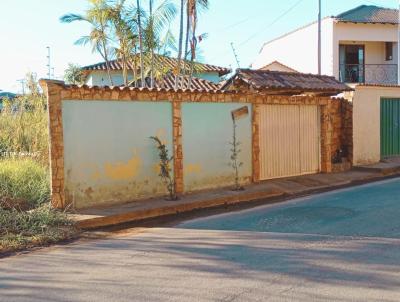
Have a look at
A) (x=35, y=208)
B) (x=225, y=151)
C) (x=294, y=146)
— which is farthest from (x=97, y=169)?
(x=294, y=146)

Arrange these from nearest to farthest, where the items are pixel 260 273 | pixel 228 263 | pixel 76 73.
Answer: pixel 260 273 < pixel 228 263 < pixel 76 73

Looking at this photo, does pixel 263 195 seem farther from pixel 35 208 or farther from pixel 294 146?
pixel 35 208

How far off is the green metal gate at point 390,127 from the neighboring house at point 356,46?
9.16 meters

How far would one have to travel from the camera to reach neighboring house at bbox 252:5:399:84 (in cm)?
2583

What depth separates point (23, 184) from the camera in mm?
9461

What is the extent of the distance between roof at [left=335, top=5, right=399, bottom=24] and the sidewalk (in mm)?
14179

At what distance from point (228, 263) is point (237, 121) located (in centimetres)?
640

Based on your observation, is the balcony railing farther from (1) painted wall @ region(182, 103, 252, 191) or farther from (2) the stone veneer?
(1) painted wall @ region(182, 103, 252, 191)

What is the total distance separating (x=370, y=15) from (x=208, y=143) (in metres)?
20.4

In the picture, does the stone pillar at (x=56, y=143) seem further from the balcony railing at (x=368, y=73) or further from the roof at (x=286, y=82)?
the balcony railing at (x=368, y=73)

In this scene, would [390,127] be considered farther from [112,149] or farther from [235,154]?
[112,149]

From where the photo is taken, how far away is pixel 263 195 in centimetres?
1082

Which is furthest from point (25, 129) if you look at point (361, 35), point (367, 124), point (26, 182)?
point (361, 35)

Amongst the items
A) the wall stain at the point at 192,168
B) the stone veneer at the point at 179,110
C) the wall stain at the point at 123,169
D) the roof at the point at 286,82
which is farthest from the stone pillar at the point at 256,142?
the wall stain at the point at 123,169
